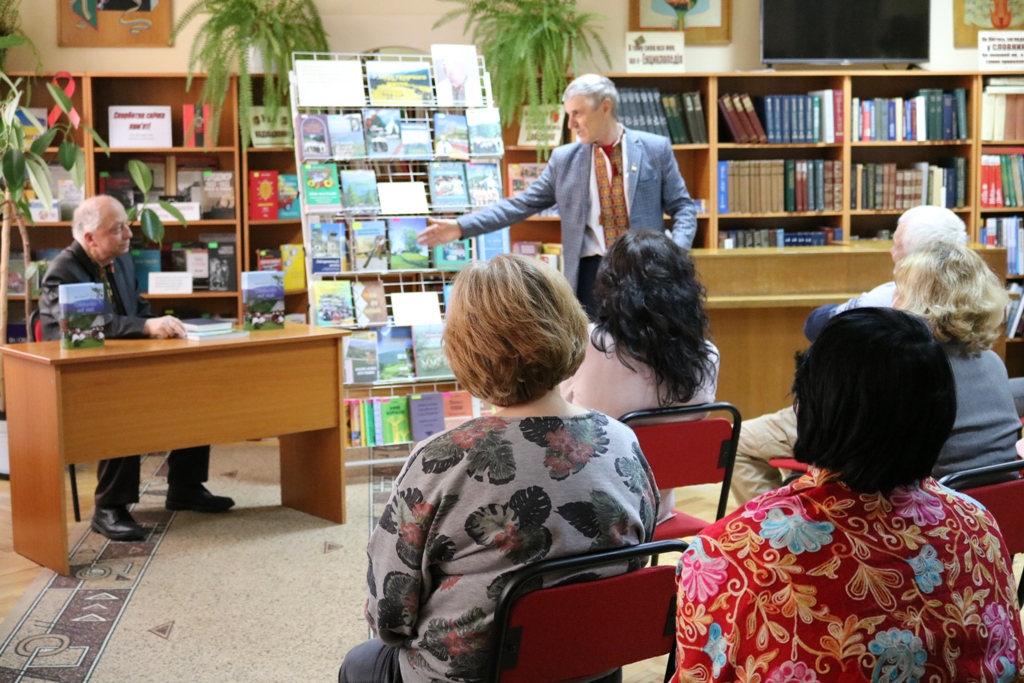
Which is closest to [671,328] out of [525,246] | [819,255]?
[819,255]

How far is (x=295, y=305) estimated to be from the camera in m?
6.07

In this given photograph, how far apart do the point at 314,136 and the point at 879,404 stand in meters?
3.92

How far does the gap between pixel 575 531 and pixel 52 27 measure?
539 cm

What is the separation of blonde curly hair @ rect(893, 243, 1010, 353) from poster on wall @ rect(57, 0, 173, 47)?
4778mm

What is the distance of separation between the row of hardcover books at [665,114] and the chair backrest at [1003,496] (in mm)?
4179

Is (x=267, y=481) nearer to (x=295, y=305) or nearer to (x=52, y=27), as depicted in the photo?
(x=295, y=305)

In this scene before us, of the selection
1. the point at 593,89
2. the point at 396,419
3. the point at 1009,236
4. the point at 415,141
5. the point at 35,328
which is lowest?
the point at 396,419

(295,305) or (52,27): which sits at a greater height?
(52,27)

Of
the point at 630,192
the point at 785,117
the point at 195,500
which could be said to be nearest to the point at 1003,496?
the point at 630,192

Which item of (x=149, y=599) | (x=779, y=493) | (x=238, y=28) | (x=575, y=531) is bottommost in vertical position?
(x=149, y=599)

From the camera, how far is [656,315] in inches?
99.1

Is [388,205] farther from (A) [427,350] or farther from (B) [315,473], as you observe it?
(B) [315,473]

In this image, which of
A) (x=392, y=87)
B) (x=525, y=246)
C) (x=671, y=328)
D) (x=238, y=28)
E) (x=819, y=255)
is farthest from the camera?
(x=525, y=246)

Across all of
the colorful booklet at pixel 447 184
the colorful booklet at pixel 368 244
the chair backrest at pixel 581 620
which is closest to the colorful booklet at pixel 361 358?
the colorful booklet at pixel 368 244
